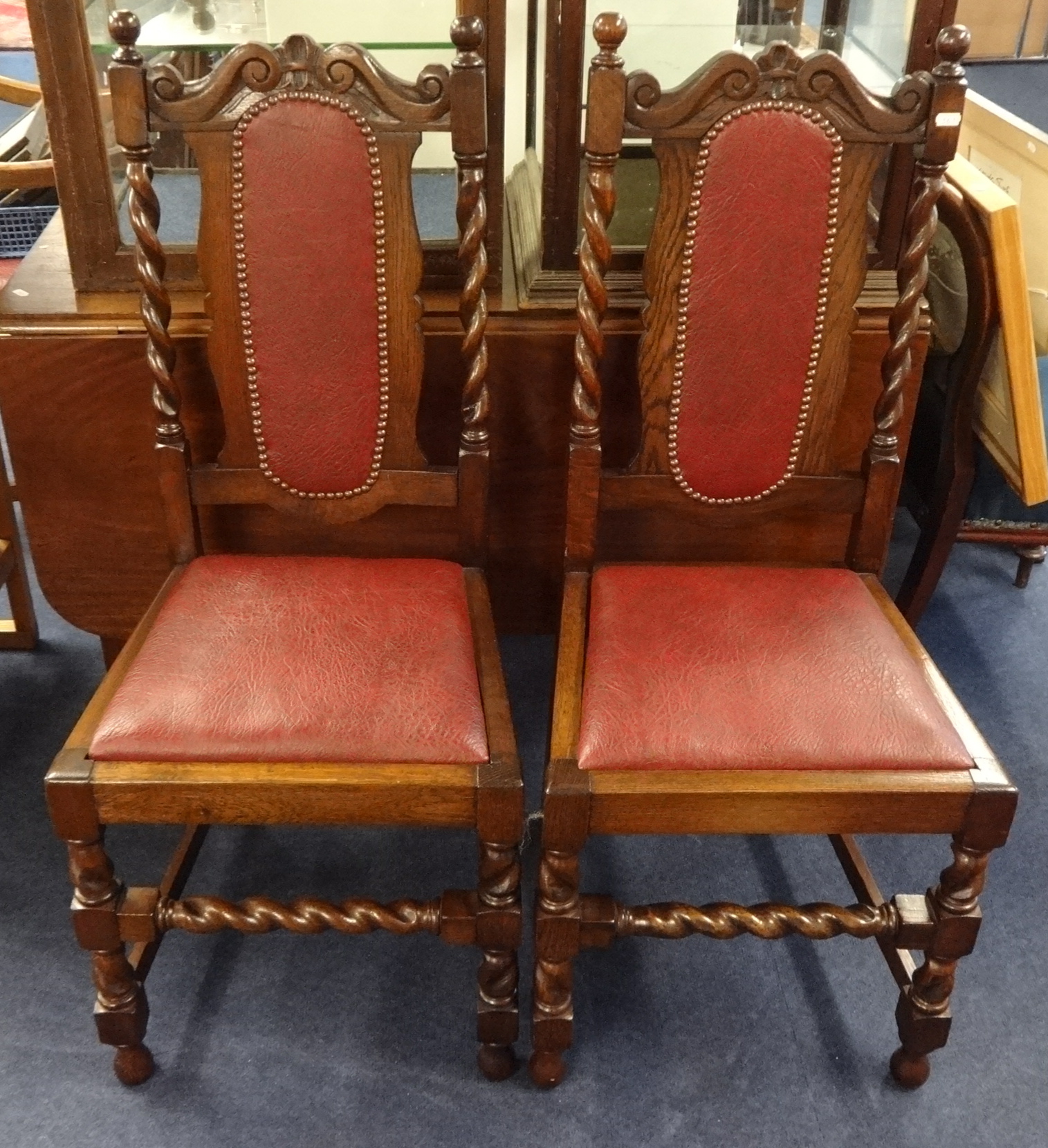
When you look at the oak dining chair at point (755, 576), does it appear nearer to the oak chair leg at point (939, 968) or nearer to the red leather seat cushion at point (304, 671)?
the oak chair leg at point (939, 968)

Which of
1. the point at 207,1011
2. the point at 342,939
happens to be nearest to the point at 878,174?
the point at 342,939

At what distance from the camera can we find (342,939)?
1.76 meters

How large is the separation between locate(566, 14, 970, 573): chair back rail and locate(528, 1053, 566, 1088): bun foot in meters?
0.63

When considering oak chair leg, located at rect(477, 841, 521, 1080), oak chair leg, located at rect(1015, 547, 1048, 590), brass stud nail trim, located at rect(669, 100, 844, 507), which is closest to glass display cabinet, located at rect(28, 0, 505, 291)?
brass stud nail trim, located at rect(669, 100, 844, 507)

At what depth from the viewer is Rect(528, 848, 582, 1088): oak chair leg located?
1.42 metres

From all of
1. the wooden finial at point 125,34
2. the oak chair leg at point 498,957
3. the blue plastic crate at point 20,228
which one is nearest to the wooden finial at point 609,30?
the wooden finial at point 125,34

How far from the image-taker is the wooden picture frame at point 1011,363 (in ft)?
5.93

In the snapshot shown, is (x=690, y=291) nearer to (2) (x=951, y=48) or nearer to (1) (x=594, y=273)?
(1) (x=594, y=273)

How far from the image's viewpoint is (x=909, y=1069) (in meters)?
1.56

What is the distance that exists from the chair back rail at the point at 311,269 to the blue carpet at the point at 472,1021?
1.86ft

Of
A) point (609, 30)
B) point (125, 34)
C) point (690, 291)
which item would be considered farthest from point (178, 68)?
point (690, 291)

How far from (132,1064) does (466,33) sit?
1.29m

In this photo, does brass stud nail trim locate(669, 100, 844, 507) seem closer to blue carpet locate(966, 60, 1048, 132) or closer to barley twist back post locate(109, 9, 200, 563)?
barley twist back post locate(109, 9, 200, 563)

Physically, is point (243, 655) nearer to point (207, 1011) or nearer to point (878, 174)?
point (207, 1011)
